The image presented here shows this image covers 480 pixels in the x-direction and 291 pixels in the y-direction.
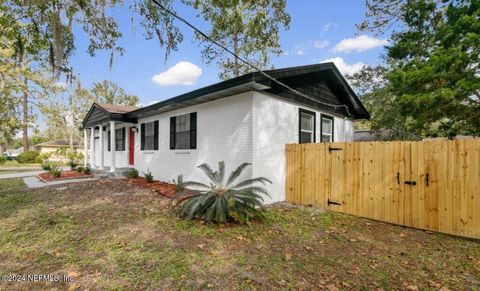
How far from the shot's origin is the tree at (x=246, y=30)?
49.1 feet

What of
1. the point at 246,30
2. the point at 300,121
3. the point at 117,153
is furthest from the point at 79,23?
the point at 246,30

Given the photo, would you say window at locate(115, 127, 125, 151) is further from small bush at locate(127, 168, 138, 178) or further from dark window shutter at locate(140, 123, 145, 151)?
small bush at locate(127, 168, 138, 178)

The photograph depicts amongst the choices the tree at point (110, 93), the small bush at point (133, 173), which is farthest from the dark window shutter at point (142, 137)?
the tree at point (110, 93)

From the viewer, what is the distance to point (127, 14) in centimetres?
517

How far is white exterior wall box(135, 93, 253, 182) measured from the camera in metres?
6.81

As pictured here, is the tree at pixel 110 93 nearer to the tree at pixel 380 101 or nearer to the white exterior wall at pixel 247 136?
the tree at pixel 380 101

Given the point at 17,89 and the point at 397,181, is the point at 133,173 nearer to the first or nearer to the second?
the point at 397,181

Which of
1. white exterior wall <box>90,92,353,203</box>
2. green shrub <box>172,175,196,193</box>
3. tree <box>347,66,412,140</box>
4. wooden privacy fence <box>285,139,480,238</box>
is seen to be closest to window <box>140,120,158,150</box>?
white exterior wall <box>90,92,353,203</box>

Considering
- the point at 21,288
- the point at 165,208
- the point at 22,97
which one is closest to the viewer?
the point at 21,288

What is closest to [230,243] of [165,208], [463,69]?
[165,208]

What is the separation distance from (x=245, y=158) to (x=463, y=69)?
325 inches

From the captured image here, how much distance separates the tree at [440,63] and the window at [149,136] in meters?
9.74

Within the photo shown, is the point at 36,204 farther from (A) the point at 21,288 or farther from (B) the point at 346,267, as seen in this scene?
(B) the point at 346,267

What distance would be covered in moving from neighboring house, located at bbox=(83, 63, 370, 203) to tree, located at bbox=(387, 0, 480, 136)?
6.97 ft
